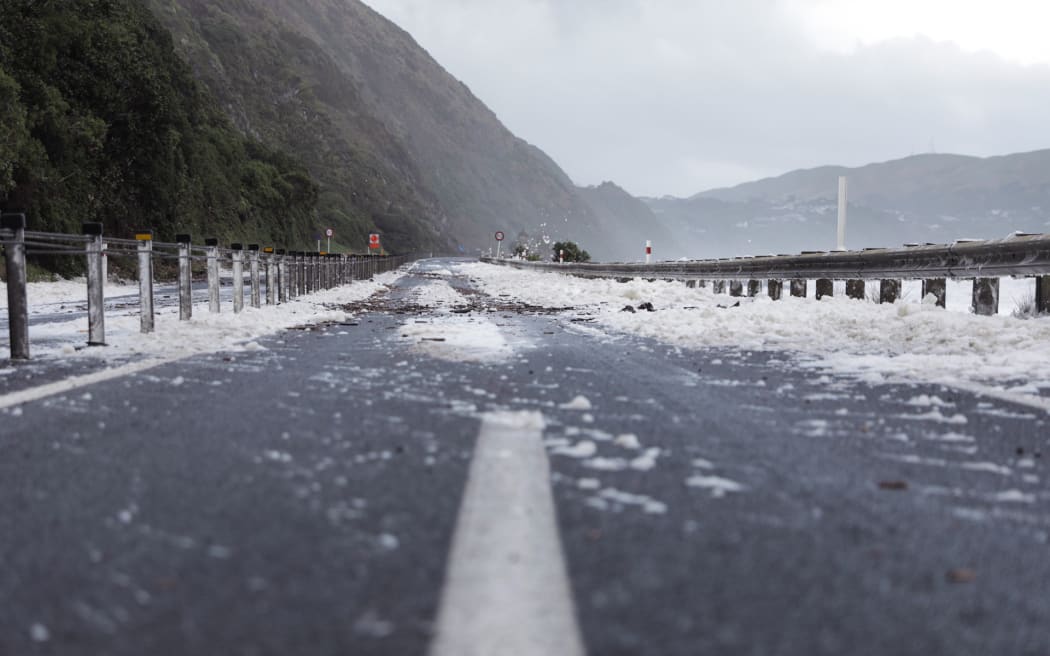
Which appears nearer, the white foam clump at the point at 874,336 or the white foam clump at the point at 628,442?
the white foam clump at the point at 628,442

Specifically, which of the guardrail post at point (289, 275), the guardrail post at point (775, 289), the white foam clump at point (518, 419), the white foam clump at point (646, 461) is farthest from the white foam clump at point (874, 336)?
the guardrail post at point (289, 275)

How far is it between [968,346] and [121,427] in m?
6.48

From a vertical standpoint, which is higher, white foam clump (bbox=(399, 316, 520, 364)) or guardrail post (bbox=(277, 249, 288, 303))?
guardrail post (bbox=(277, 249, 288, 303))

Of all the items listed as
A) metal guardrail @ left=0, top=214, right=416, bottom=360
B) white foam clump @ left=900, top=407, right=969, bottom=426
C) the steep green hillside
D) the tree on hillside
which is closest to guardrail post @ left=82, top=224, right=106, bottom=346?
metal guardrail @ left=0, top=214, right=416, bottom=360

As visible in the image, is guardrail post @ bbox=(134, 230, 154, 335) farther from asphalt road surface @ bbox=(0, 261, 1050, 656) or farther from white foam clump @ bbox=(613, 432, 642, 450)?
white foam clump @ bbox=(613, 432, 642, 450)

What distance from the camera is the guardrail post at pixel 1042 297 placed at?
952 centimetres

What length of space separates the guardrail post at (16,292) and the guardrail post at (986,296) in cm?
1021

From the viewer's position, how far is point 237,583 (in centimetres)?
185

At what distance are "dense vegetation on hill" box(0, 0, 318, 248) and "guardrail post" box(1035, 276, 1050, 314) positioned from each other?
Answer: 25.2m

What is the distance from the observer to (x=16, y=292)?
673cm

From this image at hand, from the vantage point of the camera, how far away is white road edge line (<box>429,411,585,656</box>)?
155 centimetres

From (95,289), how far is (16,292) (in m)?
1.16

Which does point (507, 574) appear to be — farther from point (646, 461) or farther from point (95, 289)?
point (95, 289)

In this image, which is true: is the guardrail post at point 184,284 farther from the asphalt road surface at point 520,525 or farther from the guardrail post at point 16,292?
the asphalt road surface at point 520,525
